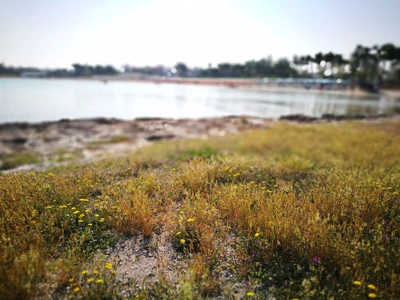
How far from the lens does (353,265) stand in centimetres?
400

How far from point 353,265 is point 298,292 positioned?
0.94 meters

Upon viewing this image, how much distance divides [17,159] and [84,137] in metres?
8.20

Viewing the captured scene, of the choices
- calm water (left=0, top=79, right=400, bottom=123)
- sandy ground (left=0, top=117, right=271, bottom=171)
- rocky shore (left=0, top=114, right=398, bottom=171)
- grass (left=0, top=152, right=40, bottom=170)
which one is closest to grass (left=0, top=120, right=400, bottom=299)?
rocky shore (left=0, top=114, right=398, bottom=171)

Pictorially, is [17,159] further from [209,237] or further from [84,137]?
[209,237]

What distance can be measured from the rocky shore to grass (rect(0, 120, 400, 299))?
10.8 metres

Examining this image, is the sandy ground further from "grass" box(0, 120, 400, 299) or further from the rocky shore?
"grass" box(0, 120, 400, 299)

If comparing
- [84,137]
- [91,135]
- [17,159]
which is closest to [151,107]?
[91,135]

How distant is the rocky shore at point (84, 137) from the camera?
1800cm

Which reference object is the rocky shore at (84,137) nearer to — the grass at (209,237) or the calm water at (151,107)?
the calm water at (151,107)

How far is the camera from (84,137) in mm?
25391

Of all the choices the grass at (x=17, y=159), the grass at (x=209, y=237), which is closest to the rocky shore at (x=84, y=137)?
the grass at (x=17, y=159)

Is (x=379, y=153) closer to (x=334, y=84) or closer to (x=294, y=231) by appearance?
(x=294, y=231)

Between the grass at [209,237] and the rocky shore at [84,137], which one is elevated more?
the grass at [209,237]

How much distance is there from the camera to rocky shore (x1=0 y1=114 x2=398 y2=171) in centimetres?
1800
